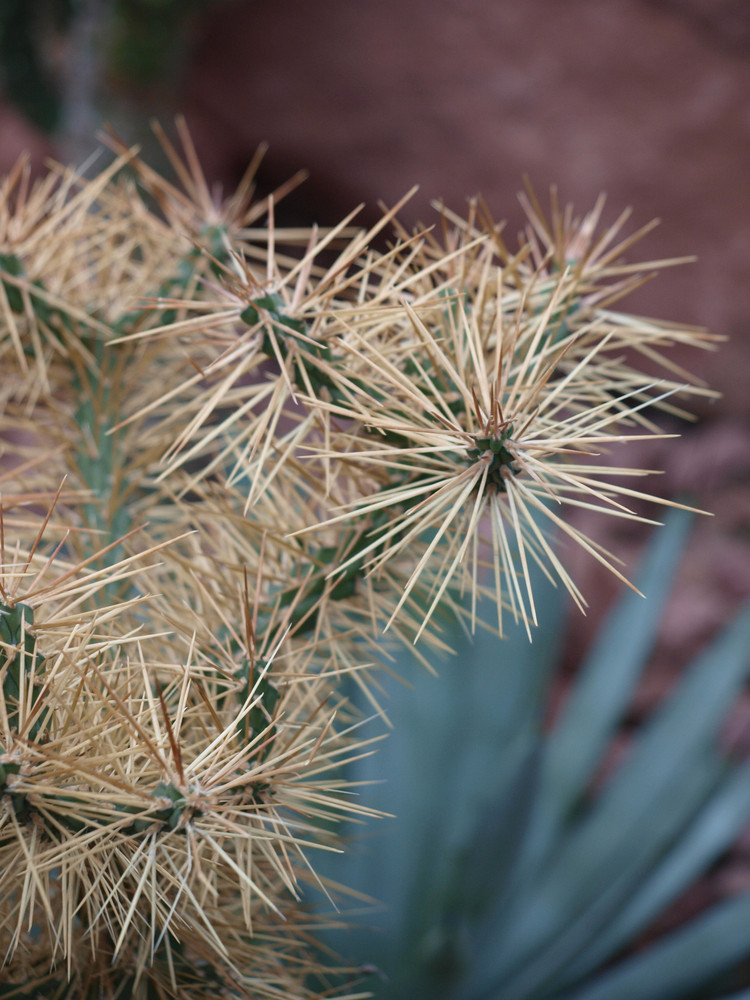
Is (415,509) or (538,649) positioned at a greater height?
(538,649)

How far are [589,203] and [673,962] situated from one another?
1078 millimetres

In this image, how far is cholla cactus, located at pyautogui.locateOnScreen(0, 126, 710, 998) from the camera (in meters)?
0.23

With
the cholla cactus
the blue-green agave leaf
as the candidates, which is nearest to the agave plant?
the blue-green agave leaf

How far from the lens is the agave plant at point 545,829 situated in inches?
27.0

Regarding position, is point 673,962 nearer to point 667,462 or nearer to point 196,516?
point 196,516

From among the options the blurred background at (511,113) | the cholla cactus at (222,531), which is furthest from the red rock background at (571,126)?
the cholla cactus at (222,531)

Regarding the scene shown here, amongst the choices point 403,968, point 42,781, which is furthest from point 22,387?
point 403,968

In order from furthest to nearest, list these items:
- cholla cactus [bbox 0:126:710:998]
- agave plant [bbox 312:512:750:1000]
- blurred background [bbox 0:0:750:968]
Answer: blurred background [bbox 0:0:750:968] → agave plant [bbox 312:512:750:1000] → cholla cactus [bbox 0:126:710:998]

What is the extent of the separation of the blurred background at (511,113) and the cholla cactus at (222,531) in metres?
1.01

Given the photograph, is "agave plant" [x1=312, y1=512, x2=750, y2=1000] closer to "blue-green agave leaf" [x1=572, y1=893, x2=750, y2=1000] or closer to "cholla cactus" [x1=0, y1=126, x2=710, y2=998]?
"blue-green agave leaf" [x1=572, y1=893, x2=750, y2=1000]

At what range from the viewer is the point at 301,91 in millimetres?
1376

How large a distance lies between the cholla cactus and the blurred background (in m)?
1.01

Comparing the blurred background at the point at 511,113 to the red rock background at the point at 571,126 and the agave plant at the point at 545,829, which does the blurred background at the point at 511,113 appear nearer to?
the red rock background at the point at 571,126

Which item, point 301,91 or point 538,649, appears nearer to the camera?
point 538,649
